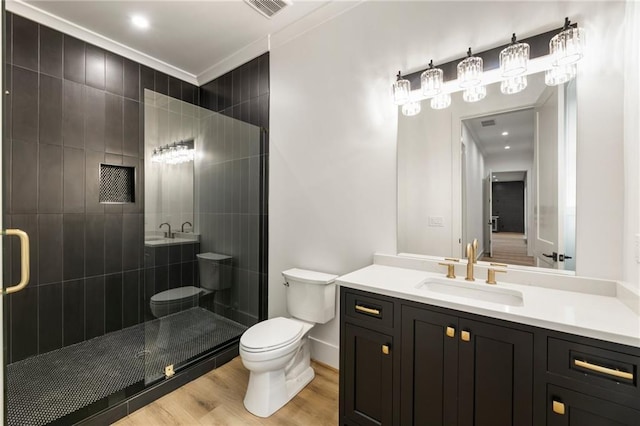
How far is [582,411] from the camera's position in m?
0.95

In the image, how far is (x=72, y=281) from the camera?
7.91ft

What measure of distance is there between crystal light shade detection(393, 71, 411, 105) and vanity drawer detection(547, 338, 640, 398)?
153cm

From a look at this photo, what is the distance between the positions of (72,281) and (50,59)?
1885 millimetres

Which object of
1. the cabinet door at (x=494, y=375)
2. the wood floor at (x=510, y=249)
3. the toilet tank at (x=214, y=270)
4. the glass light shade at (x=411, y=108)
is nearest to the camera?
the cabinet door at (x=494, y=375)

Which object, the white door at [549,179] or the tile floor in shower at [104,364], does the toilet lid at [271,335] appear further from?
the white door at [549,179]

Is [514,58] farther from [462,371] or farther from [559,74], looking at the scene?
[462,371]

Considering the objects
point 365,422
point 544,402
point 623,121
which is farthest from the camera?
point 365,422

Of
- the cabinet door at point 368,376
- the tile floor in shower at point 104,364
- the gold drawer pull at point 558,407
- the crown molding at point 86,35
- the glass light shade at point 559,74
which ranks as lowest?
the tile floor in shower at point 104,364

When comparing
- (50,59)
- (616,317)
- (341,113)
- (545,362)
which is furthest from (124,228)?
(616,317)

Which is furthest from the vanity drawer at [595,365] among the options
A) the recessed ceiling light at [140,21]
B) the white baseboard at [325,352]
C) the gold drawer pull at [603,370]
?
the recessed ceiling light at [140,21]

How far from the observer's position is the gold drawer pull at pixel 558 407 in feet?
3.21

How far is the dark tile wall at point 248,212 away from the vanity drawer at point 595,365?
2208mm

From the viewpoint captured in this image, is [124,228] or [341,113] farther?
[124,228]

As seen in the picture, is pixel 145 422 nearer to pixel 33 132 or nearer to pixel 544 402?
pixel 544 402
